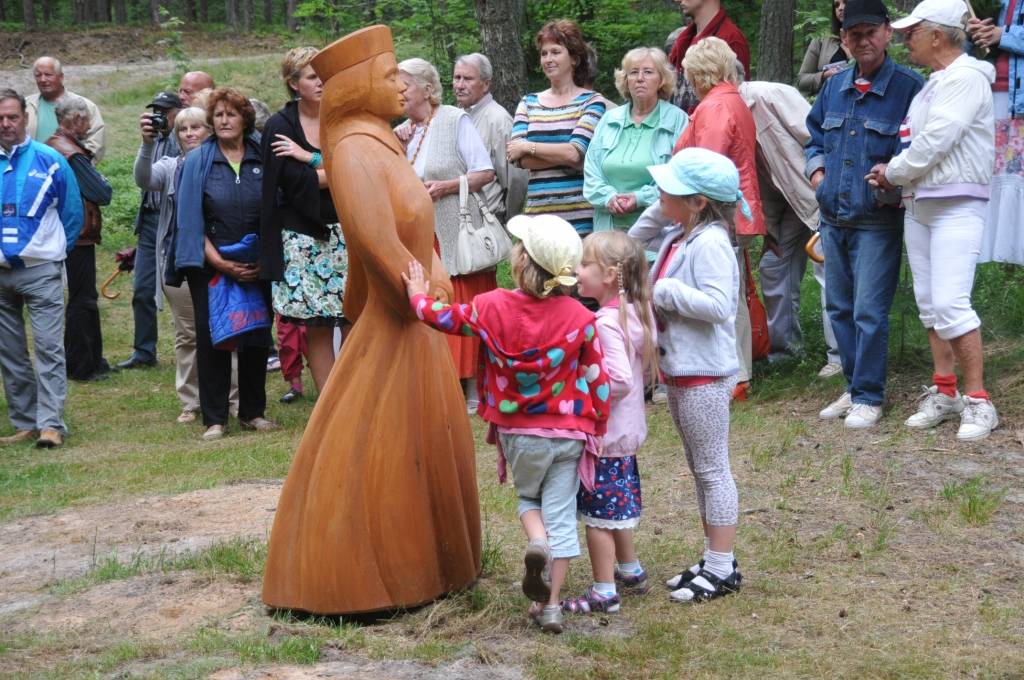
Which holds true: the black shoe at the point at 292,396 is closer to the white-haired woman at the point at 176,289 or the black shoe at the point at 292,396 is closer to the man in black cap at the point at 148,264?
the white-haired woman at the point at 176,289

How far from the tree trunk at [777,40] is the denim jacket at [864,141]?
4799 millimetres

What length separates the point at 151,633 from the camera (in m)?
4.63

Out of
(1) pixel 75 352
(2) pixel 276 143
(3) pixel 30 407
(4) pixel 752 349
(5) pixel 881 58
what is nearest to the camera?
(5) pixel 881 58

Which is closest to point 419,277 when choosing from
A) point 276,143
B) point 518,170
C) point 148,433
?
point 276,143

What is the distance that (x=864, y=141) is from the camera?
273 inches

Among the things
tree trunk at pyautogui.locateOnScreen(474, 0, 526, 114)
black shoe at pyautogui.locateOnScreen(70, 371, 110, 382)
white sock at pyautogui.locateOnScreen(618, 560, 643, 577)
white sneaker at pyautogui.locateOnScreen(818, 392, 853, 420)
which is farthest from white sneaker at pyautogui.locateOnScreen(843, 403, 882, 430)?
black shoe at pyautogui.locateOnScreen(70, 371, 110, 382)

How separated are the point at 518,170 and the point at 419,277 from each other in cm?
418

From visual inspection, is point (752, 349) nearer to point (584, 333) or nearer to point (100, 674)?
point (584, 333)

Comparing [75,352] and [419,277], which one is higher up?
[419,277]

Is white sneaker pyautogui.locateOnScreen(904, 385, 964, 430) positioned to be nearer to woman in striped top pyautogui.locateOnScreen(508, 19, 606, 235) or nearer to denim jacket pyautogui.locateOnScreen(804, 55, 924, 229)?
denim jacket pyautogui.locateOnScreen(804, 55, 924, 229)

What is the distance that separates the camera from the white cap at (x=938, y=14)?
6.32 m

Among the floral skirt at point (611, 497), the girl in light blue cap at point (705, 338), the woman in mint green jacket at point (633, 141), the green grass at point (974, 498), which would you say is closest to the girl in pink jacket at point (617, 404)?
the floral skirt at point (611, 497)

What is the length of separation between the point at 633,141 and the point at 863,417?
2265 millimetres

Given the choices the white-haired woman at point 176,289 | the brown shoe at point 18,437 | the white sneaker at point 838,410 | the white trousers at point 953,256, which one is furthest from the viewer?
the white-haired woman at point 176,289
